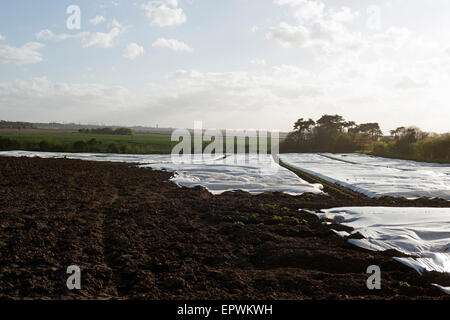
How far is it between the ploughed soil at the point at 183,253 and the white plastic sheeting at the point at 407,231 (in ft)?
0.90

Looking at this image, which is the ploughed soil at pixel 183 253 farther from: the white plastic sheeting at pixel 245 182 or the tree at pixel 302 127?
the tree at pixel 302 127

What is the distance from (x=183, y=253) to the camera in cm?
488

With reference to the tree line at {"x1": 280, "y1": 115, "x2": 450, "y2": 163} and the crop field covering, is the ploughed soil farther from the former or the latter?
the tree line at {"x1": 280, "y1": 115, "x2": 450, "y2": 163}

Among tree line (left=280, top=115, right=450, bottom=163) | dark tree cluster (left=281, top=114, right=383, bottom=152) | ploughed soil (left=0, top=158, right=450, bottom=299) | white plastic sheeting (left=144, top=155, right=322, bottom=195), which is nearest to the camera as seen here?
ploughed soil (left=0, top=158, right=450, bottom=299)

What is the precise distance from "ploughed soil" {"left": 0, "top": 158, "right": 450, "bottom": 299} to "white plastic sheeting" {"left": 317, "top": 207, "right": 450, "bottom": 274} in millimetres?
273

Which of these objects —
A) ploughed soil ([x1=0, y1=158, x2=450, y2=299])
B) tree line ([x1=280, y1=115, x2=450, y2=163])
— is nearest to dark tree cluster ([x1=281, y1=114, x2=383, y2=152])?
tree line ([x1=280, y1=115, x2=450, y2=163])

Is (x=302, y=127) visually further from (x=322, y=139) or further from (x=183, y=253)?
(x=183, y=253)

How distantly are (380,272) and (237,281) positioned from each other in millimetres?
1905

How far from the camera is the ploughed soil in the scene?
3.68m

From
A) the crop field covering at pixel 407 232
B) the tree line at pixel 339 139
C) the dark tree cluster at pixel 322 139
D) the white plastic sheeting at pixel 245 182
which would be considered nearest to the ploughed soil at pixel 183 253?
the crop field covering at pixel 407 232

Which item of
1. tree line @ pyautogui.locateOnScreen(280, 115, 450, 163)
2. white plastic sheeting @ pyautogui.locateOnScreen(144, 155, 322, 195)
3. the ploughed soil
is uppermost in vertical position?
tree line @ pyautogui.locateOnScreen(280, 115, 450, 163)

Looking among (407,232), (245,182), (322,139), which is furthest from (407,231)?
(322,139)

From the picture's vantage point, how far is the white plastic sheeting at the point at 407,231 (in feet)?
14.7
